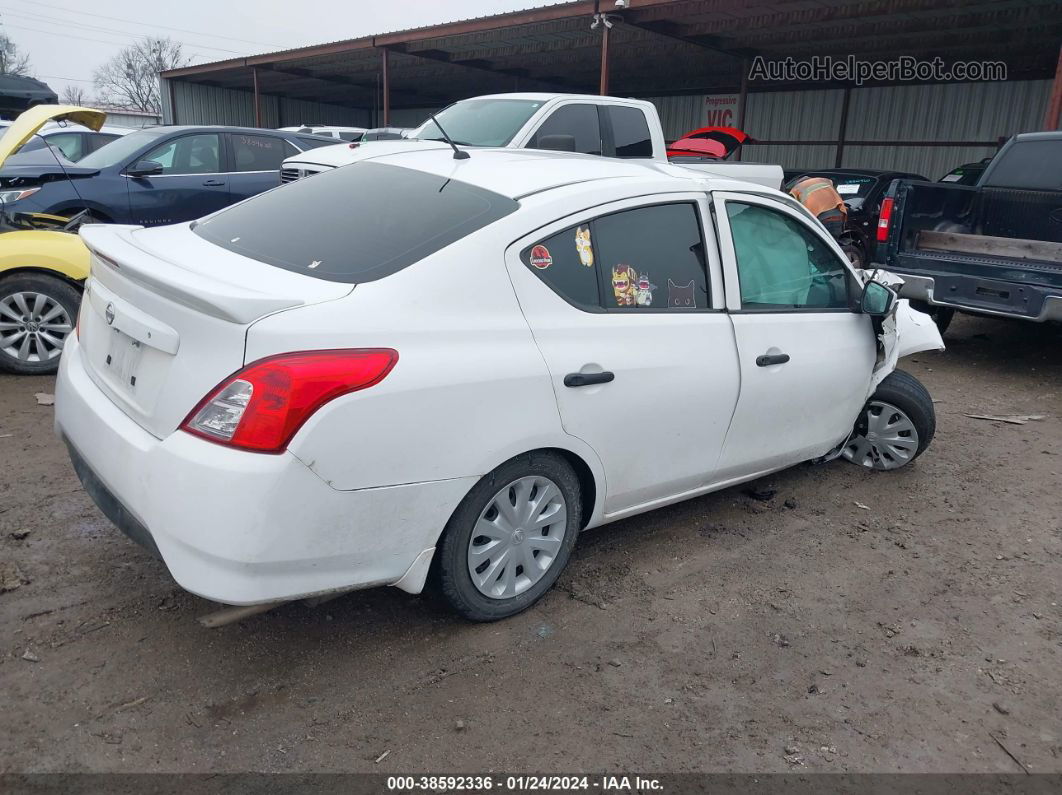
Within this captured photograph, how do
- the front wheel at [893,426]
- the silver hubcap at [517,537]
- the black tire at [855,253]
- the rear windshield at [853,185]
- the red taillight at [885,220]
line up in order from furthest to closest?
the rear windshield at [853,185]
the black tire at [855,253]
the red taillight at [885,220]
the front wheel at [893,426]
the silver hubcap at [517,537]

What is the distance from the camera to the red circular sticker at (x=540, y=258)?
118 inches

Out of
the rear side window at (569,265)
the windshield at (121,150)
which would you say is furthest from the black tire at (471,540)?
the windshield at (121,150)

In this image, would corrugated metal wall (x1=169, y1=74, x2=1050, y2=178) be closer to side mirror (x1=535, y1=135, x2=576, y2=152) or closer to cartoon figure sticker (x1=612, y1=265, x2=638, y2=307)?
side mirror (x1=535, y1=135, x2=576, y2=152)

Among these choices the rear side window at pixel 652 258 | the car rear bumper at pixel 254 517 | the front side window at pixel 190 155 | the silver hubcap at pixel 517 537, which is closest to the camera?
the car rear bumper at pixel 254 517

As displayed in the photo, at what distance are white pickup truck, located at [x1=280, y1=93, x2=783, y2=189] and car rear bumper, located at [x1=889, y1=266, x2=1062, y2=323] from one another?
1585mm

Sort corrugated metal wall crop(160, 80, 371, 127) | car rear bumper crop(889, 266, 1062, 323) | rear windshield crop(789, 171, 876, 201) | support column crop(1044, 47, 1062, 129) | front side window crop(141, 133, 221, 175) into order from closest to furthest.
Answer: car rear bumper crop(889, 266, 1062, 323) < front side window crop(141, 133, 221, 175) < support column crop(1044, 47, 1062, 129) < rear windshield crop(789, 171, 876, 201) < corrugated metal wall crop(160, 80, 371, 127)

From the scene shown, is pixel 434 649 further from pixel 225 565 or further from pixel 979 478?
pixel 979 478

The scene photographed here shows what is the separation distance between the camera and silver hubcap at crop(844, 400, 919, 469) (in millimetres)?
4801

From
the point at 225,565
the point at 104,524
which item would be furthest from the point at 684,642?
the point at 104,524

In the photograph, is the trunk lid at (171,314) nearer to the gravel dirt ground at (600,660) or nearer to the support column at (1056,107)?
the gravel dirt ground at (600,660)

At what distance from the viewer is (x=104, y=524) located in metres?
3.72

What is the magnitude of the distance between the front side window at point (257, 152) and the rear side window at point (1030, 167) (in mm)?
7132

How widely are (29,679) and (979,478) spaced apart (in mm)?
4779

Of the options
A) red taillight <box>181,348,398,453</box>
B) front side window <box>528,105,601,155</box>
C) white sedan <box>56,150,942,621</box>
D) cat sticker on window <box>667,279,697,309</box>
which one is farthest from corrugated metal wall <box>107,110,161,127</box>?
red taillight <box>181,348,398,453</box>
